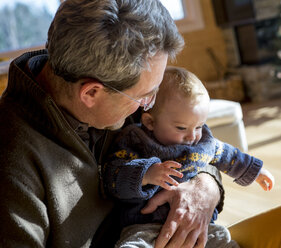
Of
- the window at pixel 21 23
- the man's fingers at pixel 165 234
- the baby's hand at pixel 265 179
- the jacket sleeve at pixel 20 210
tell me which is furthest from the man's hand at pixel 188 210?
the window at pixel 21 23

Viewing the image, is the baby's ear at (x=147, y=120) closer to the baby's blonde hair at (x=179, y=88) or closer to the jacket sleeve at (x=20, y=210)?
the baby's blonde hair at (x=179, y=88)

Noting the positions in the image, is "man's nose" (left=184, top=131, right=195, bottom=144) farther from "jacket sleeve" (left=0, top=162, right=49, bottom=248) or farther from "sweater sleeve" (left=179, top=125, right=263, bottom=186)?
"jacket sleeve" (left=0, top=162, right=49, bottom=248)

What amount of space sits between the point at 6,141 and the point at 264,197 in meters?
1.62

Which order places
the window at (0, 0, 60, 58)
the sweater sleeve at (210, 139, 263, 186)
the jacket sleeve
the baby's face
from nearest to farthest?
the jacket sleeve < the baby's face < the sweater sleeve at (210, 139, 263, 186) < the window at (0, 0, 60, 58)

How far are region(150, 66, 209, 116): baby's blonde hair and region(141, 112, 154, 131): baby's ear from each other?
0.02 metres

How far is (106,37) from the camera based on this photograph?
1122 millimetres

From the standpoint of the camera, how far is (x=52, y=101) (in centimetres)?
118

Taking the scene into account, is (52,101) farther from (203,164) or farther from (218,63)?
(218,63)

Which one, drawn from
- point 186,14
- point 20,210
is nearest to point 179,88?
point 20,210

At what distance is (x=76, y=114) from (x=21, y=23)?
5.36 meters

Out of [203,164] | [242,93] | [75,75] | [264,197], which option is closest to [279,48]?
[242,93]

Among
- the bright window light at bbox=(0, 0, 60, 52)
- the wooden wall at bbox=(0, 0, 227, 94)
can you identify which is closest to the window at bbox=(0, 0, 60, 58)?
the bright window light at bbox=(0, 0, 60, 52)

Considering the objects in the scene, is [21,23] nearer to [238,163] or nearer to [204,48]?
[204,48]

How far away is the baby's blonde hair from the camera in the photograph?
4.92 feet
